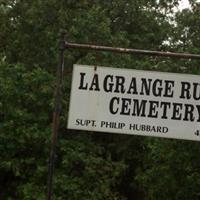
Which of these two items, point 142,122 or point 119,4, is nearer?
point 142,122

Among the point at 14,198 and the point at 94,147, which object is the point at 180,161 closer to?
the point at 94,147

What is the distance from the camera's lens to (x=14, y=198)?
13422 millimetres

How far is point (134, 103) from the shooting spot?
4.83 metres

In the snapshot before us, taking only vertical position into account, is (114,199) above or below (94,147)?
below

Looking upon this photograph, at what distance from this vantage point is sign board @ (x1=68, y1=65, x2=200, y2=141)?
190 inches

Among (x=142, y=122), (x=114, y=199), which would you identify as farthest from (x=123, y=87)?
(x=114, y=199)

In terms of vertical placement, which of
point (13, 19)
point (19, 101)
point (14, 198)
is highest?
point (13, 19)

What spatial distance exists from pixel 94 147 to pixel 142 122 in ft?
28.5

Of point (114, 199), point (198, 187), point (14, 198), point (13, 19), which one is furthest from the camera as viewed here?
point (13, 19)

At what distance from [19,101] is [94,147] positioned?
215 centimetres

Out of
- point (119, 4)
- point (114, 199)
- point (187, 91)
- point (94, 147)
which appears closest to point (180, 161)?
point (114, 199)

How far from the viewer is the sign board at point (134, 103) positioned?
4.82m

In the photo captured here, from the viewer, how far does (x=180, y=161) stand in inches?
426

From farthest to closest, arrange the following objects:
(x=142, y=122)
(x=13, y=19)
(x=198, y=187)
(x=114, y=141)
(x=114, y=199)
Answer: (x=13, y=19) → (x=114, y=141) → (x=114, y=199) → (x=198, y=187) → (x=142, y=122)
